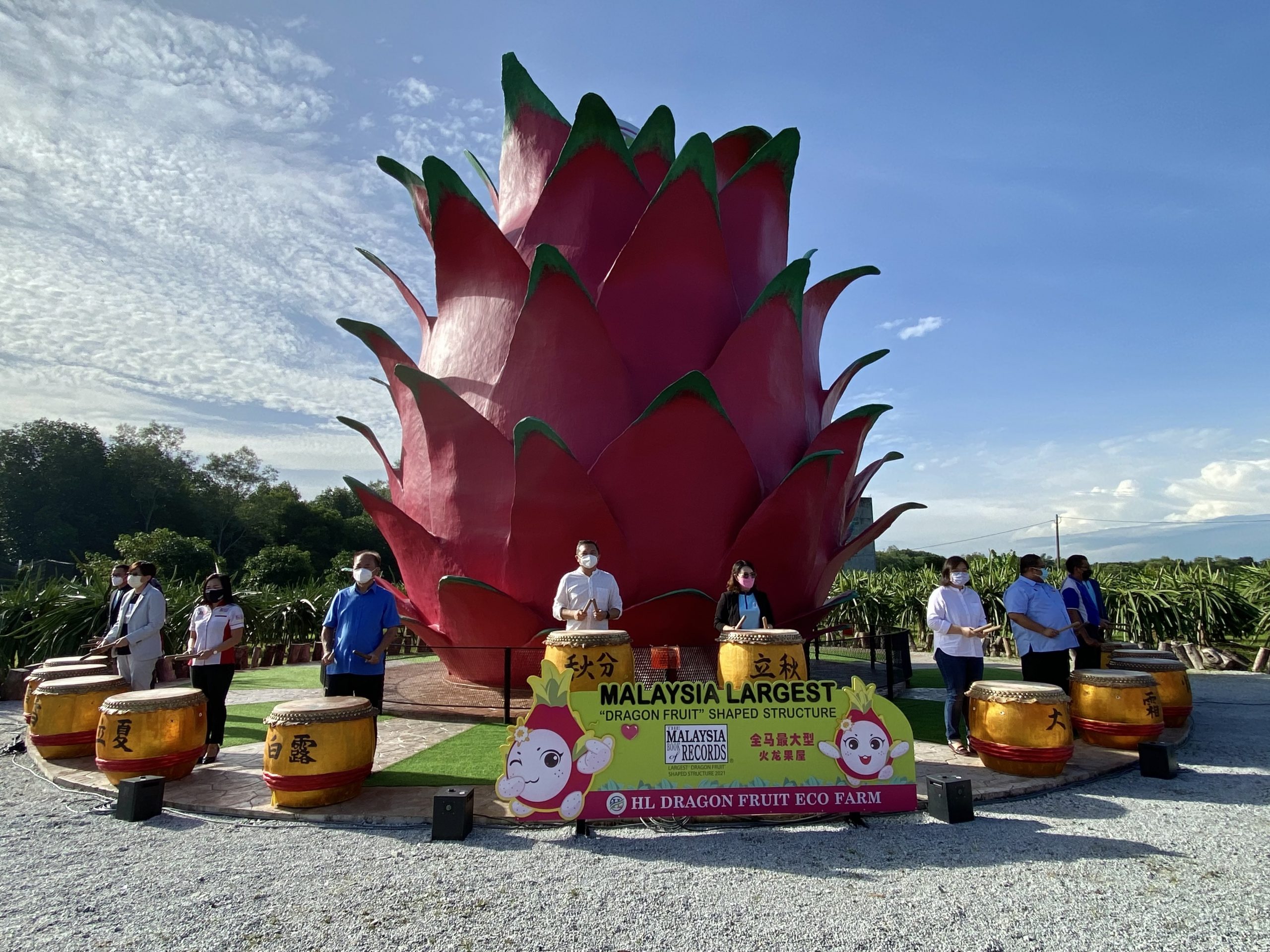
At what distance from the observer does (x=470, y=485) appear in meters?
6.25

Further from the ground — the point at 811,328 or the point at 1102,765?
the point at 811,328

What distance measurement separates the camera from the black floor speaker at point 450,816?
3600 millimetres

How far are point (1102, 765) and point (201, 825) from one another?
565cm

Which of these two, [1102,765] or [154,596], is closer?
[1102,765]

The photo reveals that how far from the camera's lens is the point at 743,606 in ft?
16.8

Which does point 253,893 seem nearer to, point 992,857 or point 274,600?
point 992,857

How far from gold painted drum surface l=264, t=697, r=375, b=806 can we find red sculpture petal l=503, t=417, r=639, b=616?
2.09 metres

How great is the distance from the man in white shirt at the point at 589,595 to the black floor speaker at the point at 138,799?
2553 mm

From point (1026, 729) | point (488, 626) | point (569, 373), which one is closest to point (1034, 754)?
point (1026, 729)

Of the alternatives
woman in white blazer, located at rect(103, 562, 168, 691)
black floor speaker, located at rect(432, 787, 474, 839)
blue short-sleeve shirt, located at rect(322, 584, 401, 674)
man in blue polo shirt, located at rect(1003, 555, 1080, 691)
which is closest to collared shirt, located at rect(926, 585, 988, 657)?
man in blue polo shirt, located at rect(1003, 555, 1080, 691)

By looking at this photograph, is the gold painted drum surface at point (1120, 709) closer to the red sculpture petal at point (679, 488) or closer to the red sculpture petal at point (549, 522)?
the red sculpture petal at point (679, 488)

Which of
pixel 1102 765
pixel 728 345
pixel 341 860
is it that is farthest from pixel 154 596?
pixel 1102 765

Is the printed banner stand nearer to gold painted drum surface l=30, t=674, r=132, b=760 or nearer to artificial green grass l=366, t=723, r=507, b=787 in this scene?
artificial green grass l=366, t=723, r=507, b=787

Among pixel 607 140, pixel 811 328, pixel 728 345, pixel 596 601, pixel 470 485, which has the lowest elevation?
pixel 596 601
